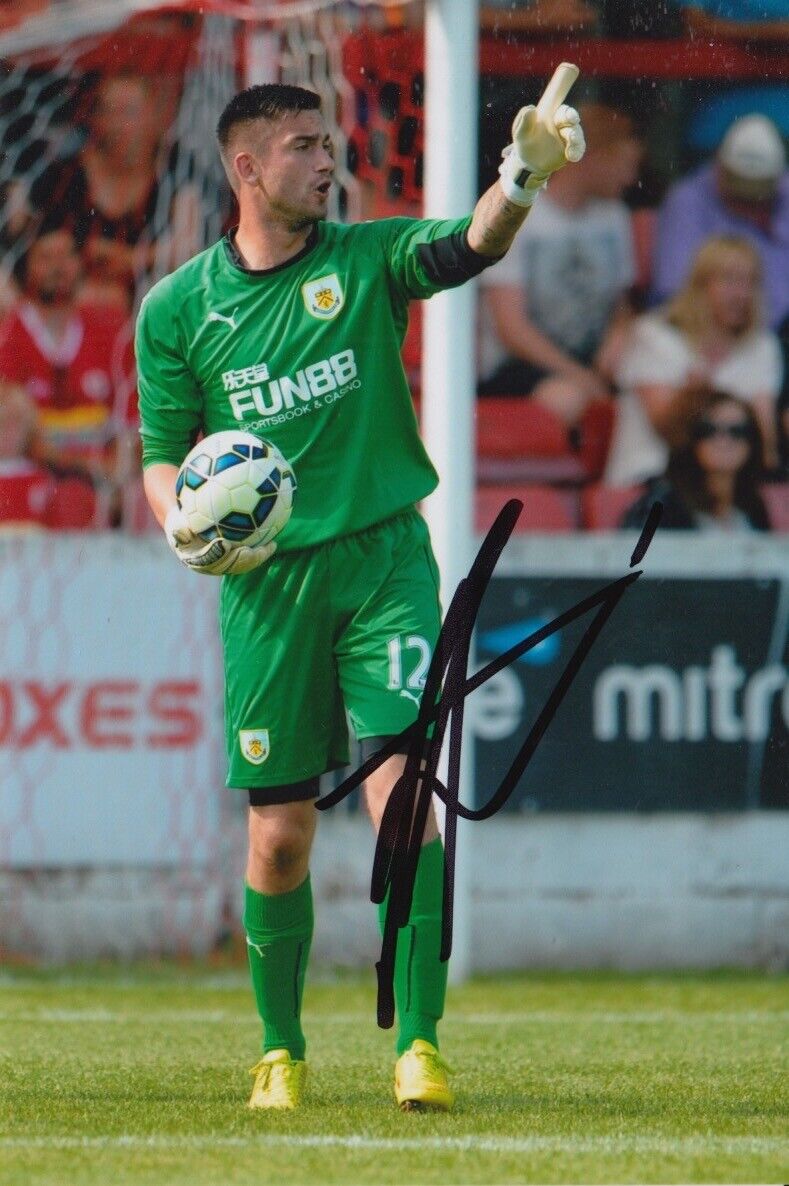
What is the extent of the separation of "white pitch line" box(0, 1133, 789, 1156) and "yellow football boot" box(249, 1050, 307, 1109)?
41cm

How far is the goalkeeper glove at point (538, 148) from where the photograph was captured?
13.2 ft

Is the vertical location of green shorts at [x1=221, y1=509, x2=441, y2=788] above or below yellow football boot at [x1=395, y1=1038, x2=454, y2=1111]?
above

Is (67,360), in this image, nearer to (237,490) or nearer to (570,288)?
(570,288)

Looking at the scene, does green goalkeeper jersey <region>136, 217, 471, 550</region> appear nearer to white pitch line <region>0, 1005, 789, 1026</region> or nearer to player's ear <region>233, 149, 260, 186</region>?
player's ear <region>233, 149, 260, 186</region>

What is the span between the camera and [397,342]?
181 inches

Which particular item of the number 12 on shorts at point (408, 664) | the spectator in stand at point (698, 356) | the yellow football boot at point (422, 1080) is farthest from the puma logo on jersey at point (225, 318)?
the spectator in stand at point (698, 356)

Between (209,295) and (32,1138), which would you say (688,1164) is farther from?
(209,295)

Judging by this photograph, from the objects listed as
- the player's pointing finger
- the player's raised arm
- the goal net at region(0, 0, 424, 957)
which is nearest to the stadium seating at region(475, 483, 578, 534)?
the goal net at region(0, 0, 424, 957)

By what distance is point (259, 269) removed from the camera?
15.1ft

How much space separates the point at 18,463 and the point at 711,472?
2.85m

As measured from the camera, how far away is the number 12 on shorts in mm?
4398

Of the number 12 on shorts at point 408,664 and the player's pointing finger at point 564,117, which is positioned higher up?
the player's pointing finger at point 564,117

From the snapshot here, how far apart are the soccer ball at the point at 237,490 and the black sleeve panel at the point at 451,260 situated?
49 centimetres

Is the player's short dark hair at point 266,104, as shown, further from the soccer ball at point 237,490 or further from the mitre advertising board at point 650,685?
the mitre advertising board at point 650,685
